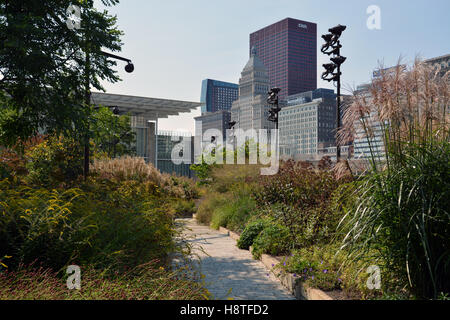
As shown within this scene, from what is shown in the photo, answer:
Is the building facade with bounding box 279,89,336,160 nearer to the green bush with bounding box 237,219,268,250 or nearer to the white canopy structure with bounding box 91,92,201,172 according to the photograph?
the white canopy structure with bounding box 91,92,201,172

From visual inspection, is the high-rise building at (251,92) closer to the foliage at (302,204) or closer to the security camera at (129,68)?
the security camera at (129,68)

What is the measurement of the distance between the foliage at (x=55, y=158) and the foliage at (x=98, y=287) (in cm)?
711

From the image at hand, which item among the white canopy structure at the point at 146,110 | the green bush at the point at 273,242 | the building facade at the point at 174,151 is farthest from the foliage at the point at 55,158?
the building facade at the point at 174,151

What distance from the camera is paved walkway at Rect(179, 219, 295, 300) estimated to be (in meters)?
4.66

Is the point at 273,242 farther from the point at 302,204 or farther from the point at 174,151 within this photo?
the point at 174,151

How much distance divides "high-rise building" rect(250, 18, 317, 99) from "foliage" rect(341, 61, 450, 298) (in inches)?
5836

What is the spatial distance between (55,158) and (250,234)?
19.9ft

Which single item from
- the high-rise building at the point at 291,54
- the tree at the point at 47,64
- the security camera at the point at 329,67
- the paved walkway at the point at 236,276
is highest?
the high-rise building at the point at 291,54

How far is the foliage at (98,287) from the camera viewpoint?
3066 mm

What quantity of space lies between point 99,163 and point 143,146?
87.3ft

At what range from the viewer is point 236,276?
5.51 m

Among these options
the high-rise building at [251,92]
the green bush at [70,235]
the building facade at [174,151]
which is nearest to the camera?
the green bush at [70,235]

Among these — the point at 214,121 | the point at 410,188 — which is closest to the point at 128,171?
the point at 410,188
